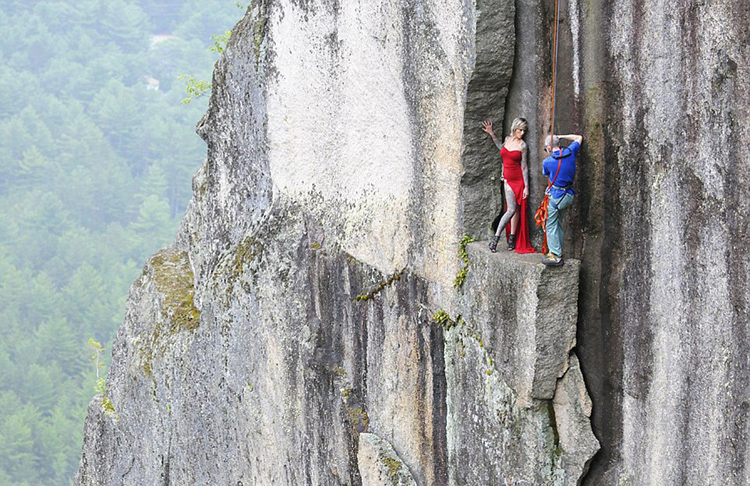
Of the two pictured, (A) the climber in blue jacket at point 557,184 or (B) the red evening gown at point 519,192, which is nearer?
(A) the climber in blue jacket at point 557,184

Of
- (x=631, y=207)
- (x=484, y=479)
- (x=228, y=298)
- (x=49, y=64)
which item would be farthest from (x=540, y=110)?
(x=49, y=64)

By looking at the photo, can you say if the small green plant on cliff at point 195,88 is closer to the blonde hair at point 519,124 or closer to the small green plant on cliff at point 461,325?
the small green plant on cliff at point 461,325

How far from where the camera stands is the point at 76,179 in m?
63.9

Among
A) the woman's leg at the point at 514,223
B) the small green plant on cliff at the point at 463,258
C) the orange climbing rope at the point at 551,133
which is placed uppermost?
the orange climbing rope at the point at 551,133

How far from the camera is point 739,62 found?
6258 millimetres

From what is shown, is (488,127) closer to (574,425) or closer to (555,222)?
(555,222)

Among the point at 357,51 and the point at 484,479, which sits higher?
the point at 357,51

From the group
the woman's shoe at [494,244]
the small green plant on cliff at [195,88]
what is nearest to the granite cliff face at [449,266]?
the woman's shoe at [494,244]

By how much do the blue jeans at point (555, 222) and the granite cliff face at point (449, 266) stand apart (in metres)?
0.16

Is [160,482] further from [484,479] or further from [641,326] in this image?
[641,326]

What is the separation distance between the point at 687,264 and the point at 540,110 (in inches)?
71.1

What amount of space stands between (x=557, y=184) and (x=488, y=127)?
915 millimetres

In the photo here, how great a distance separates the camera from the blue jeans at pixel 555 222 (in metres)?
7.46

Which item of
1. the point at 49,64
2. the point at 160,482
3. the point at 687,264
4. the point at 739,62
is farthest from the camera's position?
the point at 49,64
